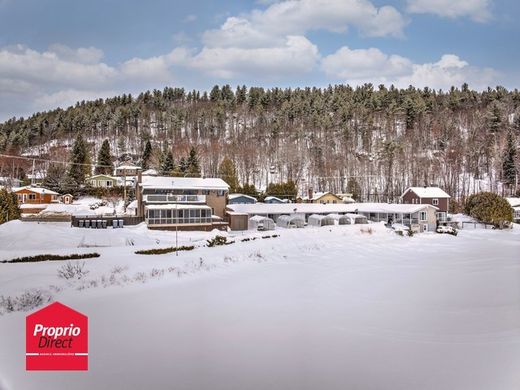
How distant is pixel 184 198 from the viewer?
37.5 metres

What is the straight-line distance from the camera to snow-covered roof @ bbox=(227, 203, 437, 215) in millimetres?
40688

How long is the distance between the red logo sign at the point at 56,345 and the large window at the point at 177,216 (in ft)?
87.1

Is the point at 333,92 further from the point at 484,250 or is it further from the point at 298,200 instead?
the point at 484,250

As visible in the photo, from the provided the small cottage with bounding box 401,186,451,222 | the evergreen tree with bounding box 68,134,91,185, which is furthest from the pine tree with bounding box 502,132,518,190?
the evergreen tree with bounding box 68,134,91,185

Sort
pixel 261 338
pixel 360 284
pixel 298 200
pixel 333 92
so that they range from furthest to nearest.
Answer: pixel 333 92 < pixel 298 200 < pixel 360 284 < pixel 261 338

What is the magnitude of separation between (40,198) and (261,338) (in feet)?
158

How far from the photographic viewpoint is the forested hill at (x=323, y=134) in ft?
220

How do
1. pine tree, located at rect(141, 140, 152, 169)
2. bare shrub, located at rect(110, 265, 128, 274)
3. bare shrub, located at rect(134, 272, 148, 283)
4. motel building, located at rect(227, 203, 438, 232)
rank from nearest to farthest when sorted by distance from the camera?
bare shrub, located at rect(134, 272, 148, 283) < bare shrub, located at rect(110, 265, 128, 274) < motel building, located at rect(227, 203, 438, 232) < pine tree, located at rect(141, 140, 152, 169)

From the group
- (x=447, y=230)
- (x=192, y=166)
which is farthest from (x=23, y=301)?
(x=192, y=166)

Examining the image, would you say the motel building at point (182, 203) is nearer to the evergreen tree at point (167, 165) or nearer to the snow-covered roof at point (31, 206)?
the snow-covered roof at point (31, 206)

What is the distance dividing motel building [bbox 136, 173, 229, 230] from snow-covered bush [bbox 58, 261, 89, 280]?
1508 centimetres

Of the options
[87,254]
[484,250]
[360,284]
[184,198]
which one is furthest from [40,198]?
[484,250]

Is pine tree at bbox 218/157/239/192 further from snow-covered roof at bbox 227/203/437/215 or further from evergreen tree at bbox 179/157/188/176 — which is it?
snow-covered roof at bbox 227/203/437/215

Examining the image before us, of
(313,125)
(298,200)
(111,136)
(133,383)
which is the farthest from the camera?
(111,136)
